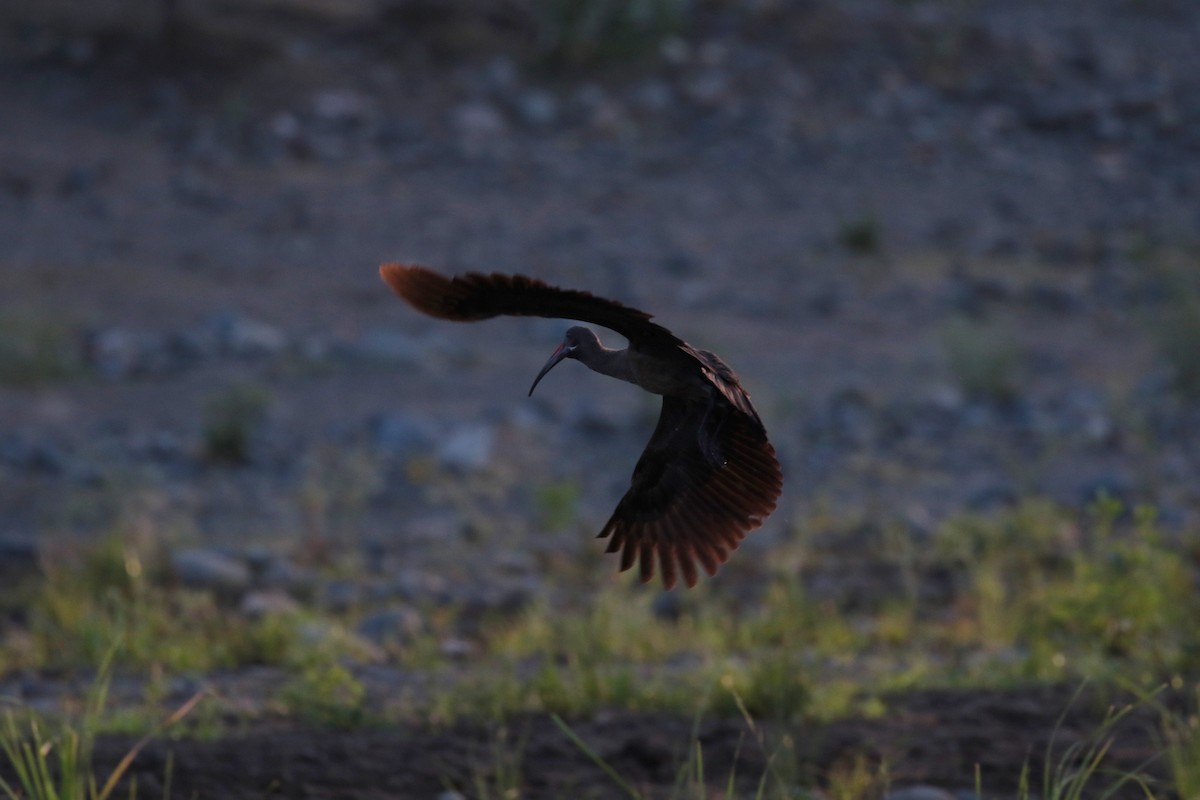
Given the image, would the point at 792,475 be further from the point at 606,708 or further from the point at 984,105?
the point at 984,105

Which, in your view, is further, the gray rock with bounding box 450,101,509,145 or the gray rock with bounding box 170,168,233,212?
the gray rock with bounding box 450,101,509,145

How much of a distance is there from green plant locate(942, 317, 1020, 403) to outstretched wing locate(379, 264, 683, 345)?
249 inches

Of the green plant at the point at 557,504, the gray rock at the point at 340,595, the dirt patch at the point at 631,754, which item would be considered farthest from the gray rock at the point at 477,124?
the dirt patch at the point at 631,754

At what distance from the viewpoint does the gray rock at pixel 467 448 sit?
7086mm

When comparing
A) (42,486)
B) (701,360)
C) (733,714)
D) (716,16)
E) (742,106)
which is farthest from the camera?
(716,16)

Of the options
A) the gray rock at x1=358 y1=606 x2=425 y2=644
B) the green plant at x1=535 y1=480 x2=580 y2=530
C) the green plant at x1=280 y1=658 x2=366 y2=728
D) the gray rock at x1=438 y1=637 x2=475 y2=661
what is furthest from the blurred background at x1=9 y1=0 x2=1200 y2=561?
the green plant at x1=280 y1=658 x2=366 y2=728

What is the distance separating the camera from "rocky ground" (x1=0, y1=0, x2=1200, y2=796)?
6.88 metres

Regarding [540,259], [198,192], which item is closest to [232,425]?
[540,259]

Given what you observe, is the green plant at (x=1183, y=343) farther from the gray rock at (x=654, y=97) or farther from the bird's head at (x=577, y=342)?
the bird's head at (x=577, y=342)

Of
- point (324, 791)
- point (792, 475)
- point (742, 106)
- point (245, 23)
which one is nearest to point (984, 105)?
point (742, 106)

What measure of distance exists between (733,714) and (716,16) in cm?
1193

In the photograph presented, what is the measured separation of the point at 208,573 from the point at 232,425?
186 cm

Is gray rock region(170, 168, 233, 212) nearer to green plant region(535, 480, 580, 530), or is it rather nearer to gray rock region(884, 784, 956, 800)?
green plant region(535, 480, 580, 530)

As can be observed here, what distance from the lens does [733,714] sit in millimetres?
3938
